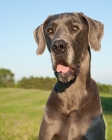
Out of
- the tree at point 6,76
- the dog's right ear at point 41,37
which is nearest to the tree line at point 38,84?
the tree at point 6,76

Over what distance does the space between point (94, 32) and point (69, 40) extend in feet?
2.23

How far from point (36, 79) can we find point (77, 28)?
5867 cm

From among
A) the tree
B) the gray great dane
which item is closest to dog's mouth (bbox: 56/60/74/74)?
the gray great dane

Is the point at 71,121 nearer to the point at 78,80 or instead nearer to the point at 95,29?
the point at 78,80

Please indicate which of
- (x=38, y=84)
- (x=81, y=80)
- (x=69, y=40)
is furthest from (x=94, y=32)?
(x=38, y=84)

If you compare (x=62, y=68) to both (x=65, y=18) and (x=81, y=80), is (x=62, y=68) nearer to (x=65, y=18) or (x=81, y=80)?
(x=81, y=80)

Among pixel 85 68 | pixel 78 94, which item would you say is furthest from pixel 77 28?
pixel 78 94

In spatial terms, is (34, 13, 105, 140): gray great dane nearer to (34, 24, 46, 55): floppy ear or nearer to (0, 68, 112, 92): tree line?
(34, 24, 46, 55): floppy ear

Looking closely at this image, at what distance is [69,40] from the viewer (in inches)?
217

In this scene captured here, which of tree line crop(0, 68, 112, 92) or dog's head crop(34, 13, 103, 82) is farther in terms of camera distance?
tree line crop(0, 68, 112, 92)

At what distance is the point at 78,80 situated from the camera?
19.6 feet

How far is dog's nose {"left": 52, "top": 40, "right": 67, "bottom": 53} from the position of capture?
5.29 m

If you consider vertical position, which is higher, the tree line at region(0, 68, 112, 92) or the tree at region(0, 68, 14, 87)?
the tree line at region(0, 68, 112, 92)

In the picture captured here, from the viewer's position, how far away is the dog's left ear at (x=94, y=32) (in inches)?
232
